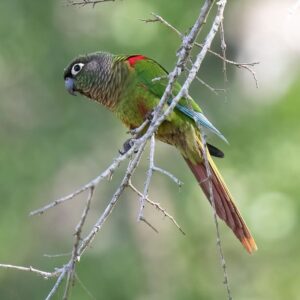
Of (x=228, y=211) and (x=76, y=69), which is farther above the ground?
(x=76, y=69)

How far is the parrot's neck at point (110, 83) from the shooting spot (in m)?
4.34

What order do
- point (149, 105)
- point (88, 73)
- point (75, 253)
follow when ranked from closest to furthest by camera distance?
point (75, 253), point (149, 105), point (88, 73)

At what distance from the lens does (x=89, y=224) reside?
32.3 ft

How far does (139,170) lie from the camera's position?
32.9ft

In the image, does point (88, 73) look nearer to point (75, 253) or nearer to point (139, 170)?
point (75, 253)

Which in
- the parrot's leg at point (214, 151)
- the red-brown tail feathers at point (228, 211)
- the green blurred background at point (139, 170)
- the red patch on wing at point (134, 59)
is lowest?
the green blurred background at point (139, 170)

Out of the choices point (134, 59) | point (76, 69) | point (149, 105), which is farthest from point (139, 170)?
point (149, 105)

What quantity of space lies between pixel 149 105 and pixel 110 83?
30cm

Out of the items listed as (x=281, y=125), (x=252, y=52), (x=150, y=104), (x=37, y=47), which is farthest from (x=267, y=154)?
(x=150, y=104)

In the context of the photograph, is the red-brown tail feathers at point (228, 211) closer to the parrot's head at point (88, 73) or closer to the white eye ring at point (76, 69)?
the parrot's head at point (88, 73)

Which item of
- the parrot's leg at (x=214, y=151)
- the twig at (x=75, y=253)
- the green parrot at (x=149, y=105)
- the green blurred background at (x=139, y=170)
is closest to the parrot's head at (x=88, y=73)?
the green parrot at (x=149, y=105)

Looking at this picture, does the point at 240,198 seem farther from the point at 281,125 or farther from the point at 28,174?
the point at 28,174

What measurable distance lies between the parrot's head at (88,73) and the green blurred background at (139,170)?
4919 millimetres

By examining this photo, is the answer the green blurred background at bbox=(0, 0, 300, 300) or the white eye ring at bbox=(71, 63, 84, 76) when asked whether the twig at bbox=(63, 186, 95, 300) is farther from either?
the green blurred background at bbox=(0, 0, 300, 300)
